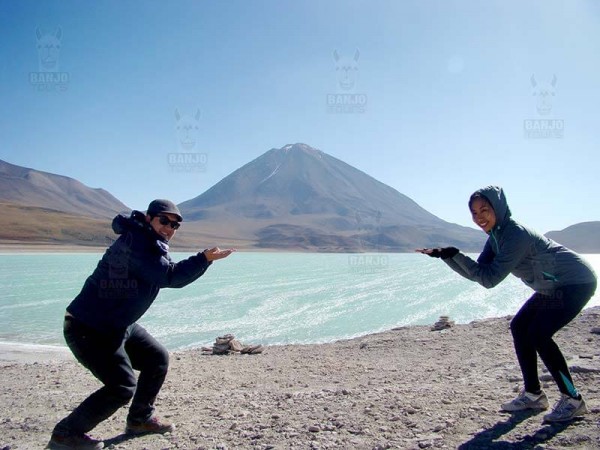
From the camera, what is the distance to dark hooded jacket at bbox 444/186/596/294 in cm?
356

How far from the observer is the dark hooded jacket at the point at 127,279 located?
141 inches

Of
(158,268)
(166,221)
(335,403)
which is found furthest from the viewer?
(335,403)

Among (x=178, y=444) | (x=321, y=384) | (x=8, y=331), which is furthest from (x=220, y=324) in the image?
(x=178, y=444)

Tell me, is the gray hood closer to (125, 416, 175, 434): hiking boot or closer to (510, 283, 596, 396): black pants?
(510, 283, 596, 396): black pants

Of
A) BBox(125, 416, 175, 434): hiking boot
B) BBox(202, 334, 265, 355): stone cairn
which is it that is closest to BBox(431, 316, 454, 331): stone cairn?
BBox(202, 334, 265, 355): stone cairn

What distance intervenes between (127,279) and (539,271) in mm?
3034

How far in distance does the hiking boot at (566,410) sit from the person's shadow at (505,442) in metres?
0.04

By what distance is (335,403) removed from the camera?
475cm

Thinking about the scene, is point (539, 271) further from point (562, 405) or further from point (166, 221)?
point (166, 221)

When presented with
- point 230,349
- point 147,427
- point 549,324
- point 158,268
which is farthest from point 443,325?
point 158,268

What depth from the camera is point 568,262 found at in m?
3.68

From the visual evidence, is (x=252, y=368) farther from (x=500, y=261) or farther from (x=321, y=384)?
(x=500, y=261)

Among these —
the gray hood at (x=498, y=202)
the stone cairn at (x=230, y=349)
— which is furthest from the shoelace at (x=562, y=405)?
the stone cairn at (x=230, y=349)

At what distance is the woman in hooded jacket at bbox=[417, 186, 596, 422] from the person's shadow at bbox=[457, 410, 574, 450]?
107 mm
